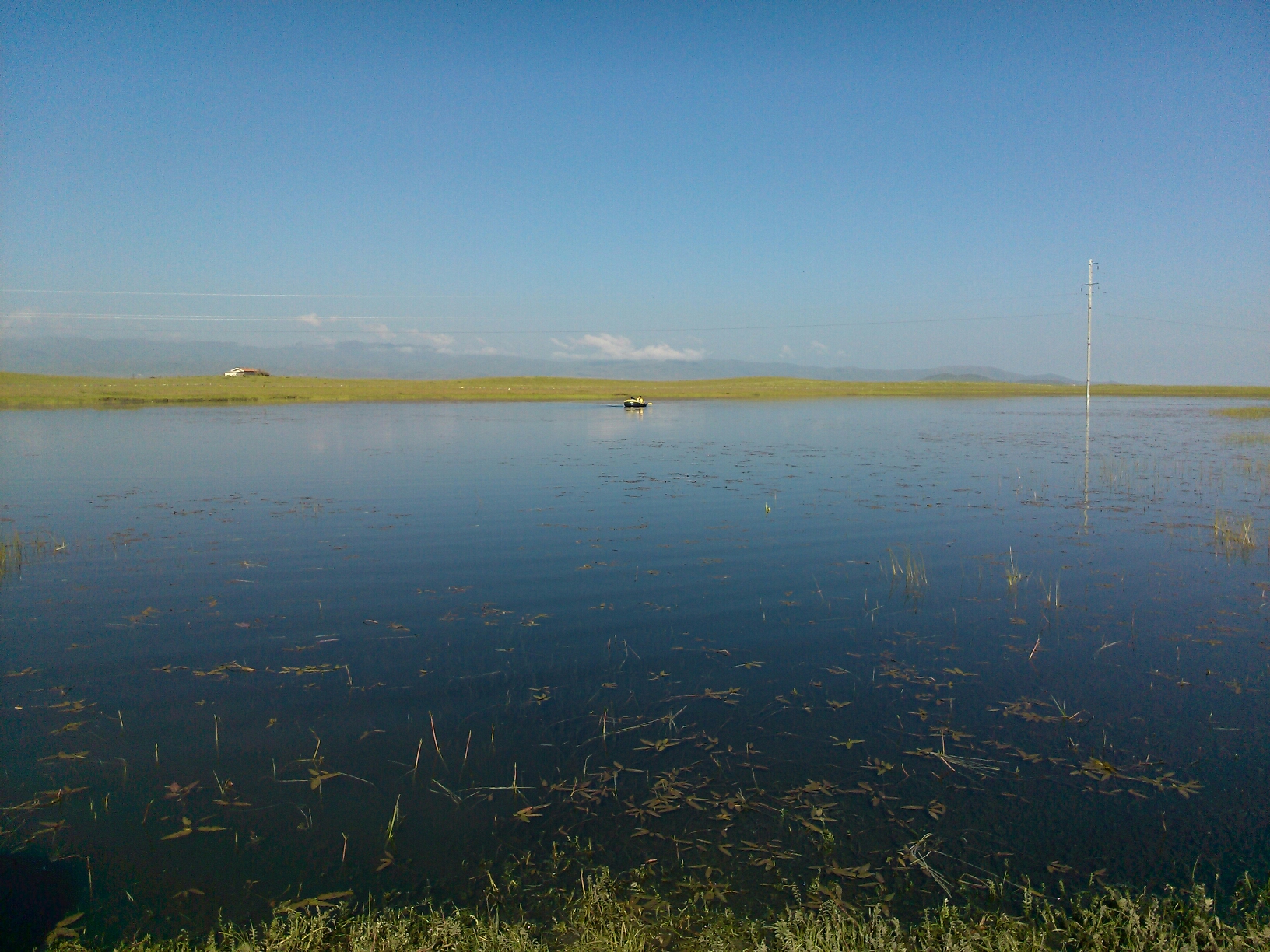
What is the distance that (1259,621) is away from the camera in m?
11.7

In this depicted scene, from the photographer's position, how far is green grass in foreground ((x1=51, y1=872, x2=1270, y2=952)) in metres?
5.23

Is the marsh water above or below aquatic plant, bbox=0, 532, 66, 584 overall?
below

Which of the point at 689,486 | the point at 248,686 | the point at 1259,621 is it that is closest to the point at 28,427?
the point at 689,486

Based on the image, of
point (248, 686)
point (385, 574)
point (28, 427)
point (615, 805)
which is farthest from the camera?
point (28, 427)

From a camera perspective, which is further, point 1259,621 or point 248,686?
point 1259,621

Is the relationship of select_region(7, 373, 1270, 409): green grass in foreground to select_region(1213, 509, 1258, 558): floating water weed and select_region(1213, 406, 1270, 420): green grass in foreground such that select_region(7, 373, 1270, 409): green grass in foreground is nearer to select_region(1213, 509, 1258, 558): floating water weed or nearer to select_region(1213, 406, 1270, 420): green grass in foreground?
select_region(1213, 406, 1270, 420): green grass in foreground

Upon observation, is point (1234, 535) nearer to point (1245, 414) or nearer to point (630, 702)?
point (630, 702)

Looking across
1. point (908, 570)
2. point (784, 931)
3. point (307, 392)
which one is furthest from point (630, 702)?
point (307, 392)

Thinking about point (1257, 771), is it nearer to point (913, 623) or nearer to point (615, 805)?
point (913, 623)

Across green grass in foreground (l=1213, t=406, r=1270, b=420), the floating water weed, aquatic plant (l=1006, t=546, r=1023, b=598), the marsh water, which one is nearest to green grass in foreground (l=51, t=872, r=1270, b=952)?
the marsh water

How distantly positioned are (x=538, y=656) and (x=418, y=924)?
198 inches

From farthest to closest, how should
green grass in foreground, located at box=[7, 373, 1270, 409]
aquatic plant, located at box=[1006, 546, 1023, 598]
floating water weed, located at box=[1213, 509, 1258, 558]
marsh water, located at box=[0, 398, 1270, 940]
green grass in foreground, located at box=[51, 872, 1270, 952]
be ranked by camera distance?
green grass in foreground, located at box=[7, 373, 1270, 409] < floating water weed, located at box=[1213, 509, 1258, 558] < aquatic plant, located at box=[1006, 546, 1023, 598] < marsh water, located at box=[0, 398, 1270, 940] < green grass in foreground, located at box=[51, 872, 1270, 952]

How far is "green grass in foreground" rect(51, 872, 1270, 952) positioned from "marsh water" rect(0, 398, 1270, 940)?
0.29 metres

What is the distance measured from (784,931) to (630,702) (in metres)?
3.93
